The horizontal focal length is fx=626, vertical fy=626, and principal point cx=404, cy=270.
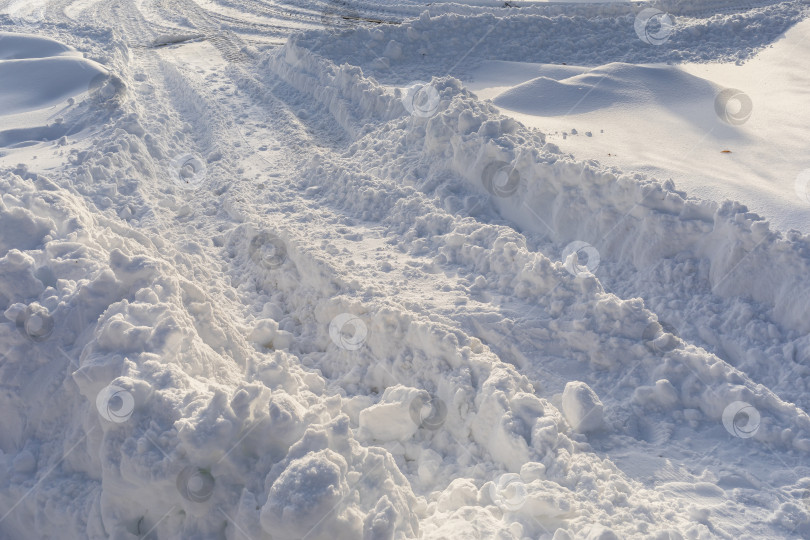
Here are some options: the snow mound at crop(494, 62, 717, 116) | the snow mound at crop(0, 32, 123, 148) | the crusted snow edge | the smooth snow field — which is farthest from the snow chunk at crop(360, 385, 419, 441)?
the snow mound at crop(0, 32, 123, 148)

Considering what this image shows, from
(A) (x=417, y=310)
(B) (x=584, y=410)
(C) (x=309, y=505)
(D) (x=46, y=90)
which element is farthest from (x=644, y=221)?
(D) (x=46, y=90)

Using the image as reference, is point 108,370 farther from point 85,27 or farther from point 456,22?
point 85,27

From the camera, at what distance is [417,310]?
4.33 metres

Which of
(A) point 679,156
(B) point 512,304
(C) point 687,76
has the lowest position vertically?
(B) point 512,304

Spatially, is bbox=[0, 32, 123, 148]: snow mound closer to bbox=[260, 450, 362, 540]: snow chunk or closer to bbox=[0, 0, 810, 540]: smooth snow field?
bbox=[0, 0, 810, 540]: smooth snow field

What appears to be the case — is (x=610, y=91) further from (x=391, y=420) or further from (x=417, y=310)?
(x=391, y=420)

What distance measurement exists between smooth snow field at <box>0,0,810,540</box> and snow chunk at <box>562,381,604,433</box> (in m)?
0.02

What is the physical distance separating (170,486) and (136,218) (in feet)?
13.1

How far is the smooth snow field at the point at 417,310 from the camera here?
2.75m

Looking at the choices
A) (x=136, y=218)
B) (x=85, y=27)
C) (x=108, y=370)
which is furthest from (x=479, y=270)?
(x=85, y=27)

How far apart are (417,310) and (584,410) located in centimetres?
143

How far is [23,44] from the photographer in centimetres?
1131

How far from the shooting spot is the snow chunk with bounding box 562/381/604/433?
10.7ft

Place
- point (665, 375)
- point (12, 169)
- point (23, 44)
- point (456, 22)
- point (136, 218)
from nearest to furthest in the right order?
point (665, 375)
point (136, 218)
point (12, 169)
point (456, 22)
point (23, 44)
